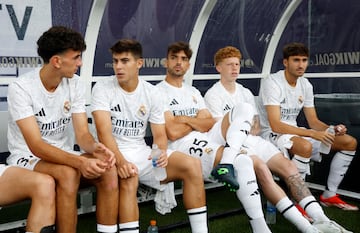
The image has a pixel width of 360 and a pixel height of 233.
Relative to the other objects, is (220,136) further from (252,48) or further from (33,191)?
(252,48)

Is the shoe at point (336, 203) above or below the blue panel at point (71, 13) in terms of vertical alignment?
below

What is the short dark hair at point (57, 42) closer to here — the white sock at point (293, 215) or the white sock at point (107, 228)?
the white sock at point (107, 228)

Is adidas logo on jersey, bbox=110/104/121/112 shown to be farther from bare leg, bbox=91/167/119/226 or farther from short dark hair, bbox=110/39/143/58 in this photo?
bare leg, bbox=91/167/119/226

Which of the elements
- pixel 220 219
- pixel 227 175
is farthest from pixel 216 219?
pixel 227 175

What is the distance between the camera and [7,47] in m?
4.04

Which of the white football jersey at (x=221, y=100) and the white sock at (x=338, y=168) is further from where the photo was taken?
the white sock at (x=338, y=168)

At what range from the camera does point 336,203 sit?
14.9 ft

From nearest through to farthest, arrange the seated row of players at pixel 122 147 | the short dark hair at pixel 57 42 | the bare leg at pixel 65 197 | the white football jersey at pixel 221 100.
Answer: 1. the bare leg at pixel 65 197
2. the seated row of players at pixel 122 147
3. the short dark hair at pixel 57 42
4. the white football jersey at pixel 221 100

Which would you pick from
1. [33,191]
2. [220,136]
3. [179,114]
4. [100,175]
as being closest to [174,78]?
[179,114]

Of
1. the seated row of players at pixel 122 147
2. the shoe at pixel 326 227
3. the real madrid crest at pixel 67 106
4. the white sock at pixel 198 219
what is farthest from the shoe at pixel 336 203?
the real madrid crest at pixel 67 106

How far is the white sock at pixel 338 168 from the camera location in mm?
4547

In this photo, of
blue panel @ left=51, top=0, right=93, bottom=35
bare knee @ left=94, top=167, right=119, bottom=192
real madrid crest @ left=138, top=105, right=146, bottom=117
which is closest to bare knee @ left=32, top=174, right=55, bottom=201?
bare knee @ left=94, top=167, right=119, bottom=192

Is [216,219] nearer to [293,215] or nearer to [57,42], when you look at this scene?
[293,215]

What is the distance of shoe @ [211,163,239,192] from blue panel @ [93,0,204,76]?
6.16 ft
